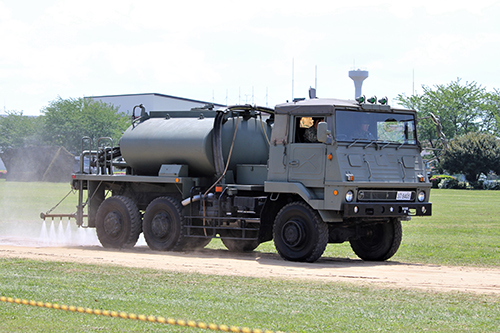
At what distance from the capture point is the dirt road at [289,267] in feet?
38.7

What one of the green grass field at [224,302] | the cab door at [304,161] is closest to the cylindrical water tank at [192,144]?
the cab door at [304,161]

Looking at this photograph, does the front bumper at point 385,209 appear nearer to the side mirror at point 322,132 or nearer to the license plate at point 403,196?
the license plate at point 403,196

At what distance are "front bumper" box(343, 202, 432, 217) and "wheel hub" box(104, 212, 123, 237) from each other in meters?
6.72

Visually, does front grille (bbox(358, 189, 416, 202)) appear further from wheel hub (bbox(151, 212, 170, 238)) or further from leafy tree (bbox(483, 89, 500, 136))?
leafy tree (bbox(483, 89, 500, 136))

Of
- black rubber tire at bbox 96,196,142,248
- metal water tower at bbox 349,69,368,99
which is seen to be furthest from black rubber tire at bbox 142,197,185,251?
metal water tower at bbox 349,69,368,99

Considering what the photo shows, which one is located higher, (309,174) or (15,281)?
(309,174)

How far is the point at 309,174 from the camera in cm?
1462

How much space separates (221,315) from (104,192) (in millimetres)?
11413

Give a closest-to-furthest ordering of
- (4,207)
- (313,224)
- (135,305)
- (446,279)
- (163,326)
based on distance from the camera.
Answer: (163,326)
(135,305)
(446,279)
(313,224)
(4,207)

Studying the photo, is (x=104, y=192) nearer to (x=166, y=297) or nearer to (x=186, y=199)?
(x=186, y=199)

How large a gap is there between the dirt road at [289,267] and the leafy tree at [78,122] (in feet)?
217

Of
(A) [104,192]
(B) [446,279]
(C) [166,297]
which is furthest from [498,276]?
→ (A) [104,192]

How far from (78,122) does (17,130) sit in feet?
26.4

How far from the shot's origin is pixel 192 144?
1678 centimetres
